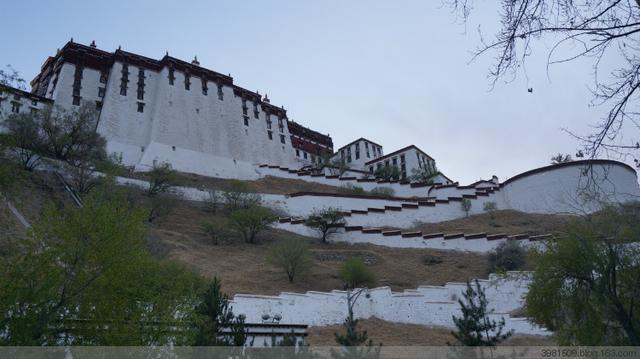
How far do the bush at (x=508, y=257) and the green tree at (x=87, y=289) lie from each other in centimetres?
1862

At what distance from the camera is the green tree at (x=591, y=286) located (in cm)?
1113

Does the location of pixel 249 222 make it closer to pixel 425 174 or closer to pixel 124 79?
pixel 124 79

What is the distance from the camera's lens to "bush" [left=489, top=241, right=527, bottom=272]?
25.4m

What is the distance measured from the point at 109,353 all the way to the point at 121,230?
3.18 metres

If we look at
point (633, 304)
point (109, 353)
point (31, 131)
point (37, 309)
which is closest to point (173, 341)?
point (109, 353)

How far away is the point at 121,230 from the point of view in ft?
37.8

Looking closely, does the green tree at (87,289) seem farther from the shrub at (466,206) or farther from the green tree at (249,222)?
the shrub at (466,206)

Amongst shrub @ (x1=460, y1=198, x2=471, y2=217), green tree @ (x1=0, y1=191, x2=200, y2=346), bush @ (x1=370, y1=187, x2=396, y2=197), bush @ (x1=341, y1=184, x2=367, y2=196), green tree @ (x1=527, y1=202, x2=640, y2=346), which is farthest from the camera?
bush @ (x1=370, y1=187, x2=396, y2=197)

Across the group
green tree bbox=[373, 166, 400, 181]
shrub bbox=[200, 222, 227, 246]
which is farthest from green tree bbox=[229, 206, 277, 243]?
green tree bbox=[373, 166, 400, 181]

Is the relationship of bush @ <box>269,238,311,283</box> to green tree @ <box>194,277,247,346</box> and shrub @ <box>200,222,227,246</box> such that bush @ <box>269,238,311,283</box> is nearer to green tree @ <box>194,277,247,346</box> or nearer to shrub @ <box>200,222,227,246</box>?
shrub @ <box>200,222,227,246</box>

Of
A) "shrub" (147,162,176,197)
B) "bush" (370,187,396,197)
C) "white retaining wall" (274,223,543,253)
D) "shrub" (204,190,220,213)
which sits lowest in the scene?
"white retaining wall" (274,223,543,253)

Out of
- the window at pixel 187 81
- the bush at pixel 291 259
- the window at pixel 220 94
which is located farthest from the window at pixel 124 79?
the bush at pixel 291 259

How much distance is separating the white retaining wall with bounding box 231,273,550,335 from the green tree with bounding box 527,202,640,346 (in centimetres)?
588

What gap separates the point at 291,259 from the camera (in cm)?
2325
